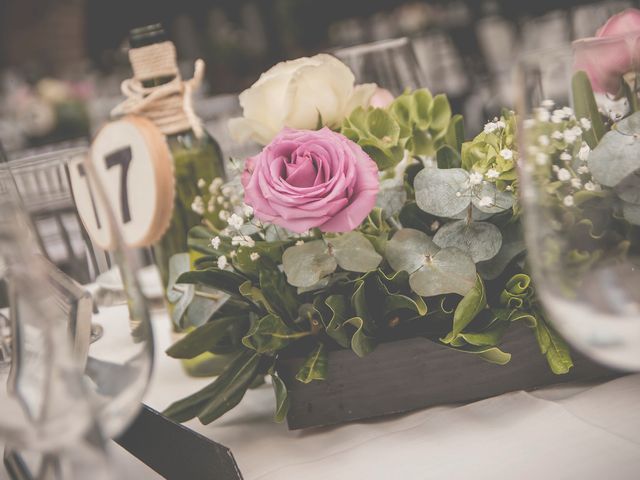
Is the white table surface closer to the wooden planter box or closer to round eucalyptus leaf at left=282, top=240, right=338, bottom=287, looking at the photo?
the wooden planter box

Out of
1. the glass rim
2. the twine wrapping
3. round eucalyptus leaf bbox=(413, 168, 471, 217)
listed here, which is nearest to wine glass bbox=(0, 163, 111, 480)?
round eucalyptus leaf bbox=(413, 168, 471, 217)

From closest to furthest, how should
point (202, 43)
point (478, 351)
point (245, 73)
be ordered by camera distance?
point (478, 351) < point (245, 73) < point (202, 43)

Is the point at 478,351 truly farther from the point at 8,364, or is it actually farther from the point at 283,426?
the point at 8,364

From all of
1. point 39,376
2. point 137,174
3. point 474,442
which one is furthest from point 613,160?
point 137,174

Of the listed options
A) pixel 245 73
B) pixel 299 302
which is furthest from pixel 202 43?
pixel 299 302

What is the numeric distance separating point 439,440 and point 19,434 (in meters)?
0.35

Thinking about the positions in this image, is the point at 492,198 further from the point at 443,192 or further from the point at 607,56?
the point at 607,56

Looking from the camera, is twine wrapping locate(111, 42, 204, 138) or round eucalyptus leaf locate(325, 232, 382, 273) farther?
twine wrapping locate(111, 42, 204, 138)

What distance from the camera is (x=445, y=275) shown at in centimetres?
62

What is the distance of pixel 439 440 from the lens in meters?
0.63

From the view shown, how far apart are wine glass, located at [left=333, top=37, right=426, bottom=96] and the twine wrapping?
0.87ft

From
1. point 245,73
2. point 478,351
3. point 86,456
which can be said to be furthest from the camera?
point 245,73

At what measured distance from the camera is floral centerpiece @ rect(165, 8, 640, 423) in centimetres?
61

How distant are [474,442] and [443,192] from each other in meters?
0.20
